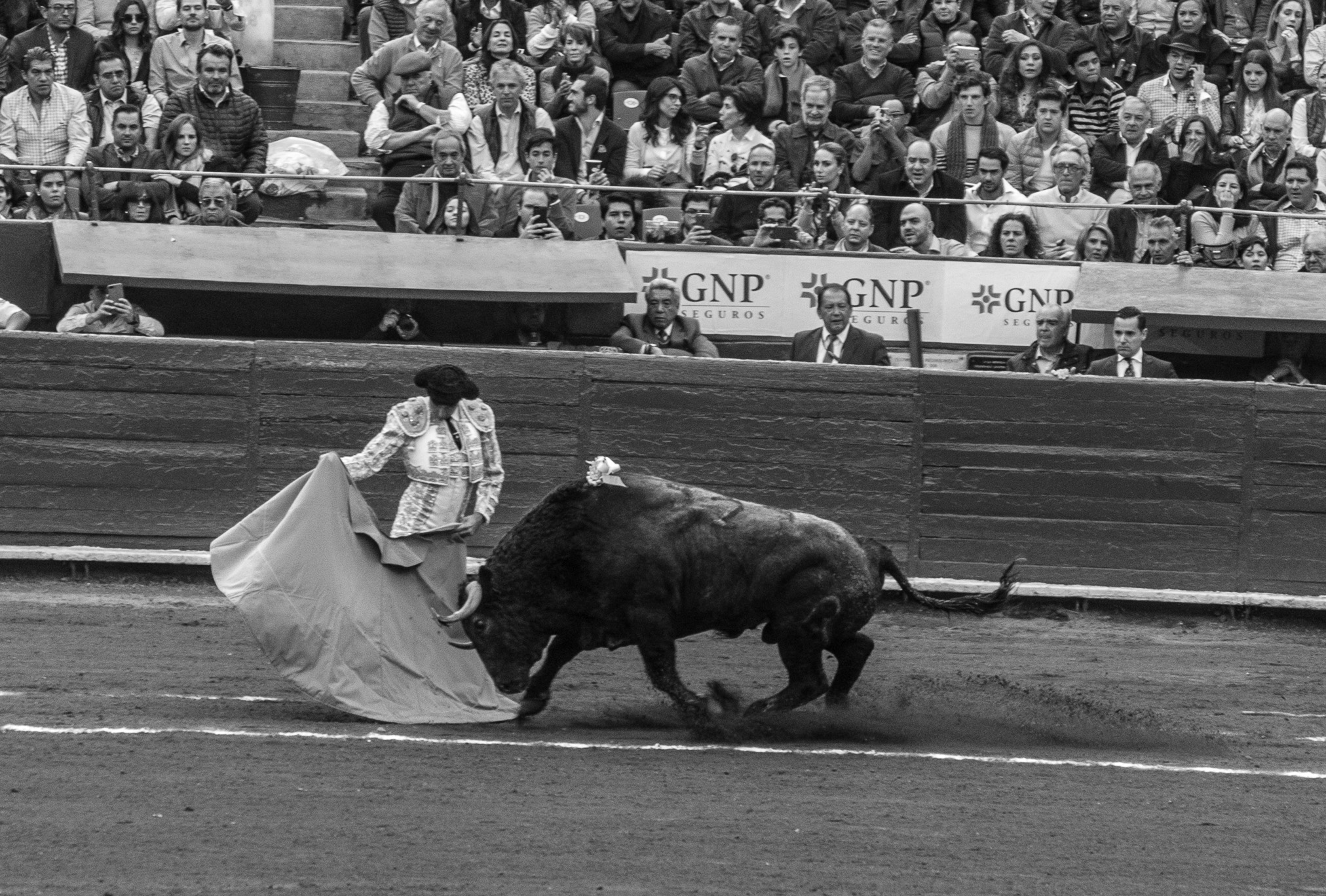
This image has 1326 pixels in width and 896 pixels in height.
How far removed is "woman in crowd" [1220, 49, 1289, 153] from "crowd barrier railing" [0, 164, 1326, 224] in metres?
1.65

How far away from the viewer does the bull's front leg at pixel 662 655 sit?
25.7 ft

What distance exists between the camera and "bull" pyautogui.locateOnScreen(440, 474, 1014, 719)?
787 centimetres

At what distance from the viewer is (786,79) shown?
13492 millimetres

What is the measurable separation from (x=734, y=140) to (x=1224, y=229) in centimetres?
316

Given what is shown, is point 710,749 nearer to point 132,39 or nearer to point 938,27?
point 132,39

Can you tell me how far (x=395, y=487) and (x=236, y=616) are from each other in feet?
4.40

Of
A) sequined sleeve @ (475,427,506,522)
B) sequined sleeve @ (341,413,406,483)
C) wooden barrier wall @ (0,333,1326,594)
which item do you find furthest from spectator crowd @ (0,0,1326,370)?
sequined sleeve @ (341,413,406,483)

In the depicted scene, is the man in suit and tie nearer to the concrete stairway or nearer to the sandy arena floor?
the sandy arena floor

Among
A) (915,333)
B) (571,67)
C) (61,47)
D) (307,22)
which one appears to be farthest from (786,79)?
(61,47)

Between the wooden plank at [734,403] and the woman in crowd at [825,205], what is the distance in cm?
124

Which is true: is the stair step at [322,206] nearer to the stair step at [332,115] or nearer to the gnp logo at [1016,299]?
the stair step at [332,115]

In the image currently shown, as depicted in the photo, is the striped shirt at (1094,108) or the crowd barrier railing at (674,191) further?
the striped shirt at (1094,108)

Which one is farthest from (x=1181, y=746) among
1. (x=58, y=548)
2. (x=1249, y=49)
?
(x=1249, y=49)

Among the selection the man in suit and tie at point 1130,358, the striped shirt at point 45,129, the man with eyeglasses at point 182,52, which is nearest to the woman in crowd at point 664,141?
the man with eyeglasses at point 182,52
